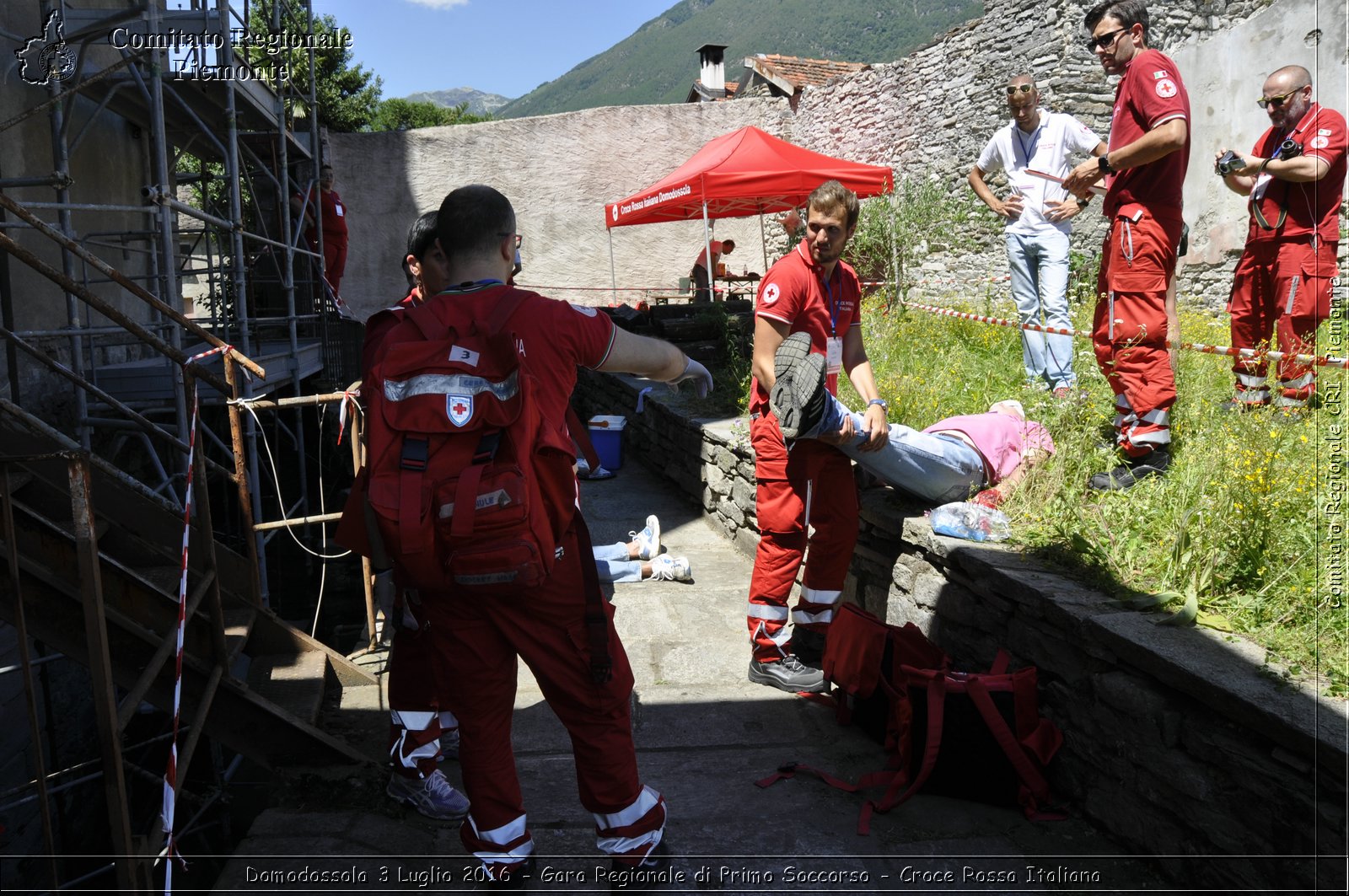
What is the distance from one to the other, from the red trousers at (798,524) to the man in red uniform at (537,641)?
1.40 m

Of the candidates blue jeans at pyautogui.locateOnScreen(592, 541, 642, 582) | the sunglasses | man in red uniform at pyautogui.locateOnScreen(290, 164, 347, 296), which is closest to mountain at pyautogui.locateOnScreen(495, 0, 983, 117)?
man in red uniform at pyautogui.locateOnScreen(290, 164, 347, 296)

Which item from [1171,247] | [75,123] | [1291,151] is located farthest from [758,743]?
[75,123]

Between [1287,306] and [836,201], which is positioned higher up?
[836,201]

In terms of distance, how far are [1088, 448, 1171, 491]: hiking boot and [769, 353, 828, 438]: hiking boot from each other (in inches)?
52.1

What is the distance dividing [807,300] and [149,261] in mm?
8376

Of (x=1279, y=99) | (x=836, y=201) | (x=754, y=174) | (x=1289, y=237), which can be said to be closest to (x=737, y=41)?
(x=754, y=174)

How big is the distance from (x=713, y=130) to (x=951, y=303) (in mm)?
8143

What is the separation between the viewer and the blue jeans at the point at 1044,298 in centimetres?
512

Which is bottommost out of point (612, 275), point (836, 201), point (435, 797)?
point (435, 797)

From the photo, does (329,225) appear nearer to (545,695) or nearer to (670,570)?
(670,570)

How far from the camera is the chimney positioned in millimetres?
29234

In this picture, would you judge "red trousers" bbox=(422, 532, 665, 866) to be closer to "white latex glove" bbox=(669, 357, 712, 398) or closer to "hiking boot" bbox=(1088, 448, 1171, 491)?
"white latex glove" bbox=(669, 357, 712, 398)

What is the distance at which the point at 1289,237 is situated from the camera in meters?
4.68

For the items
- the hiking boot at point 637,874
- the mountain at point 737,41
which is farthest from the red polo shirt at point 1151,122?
the mountain at point 737,41
